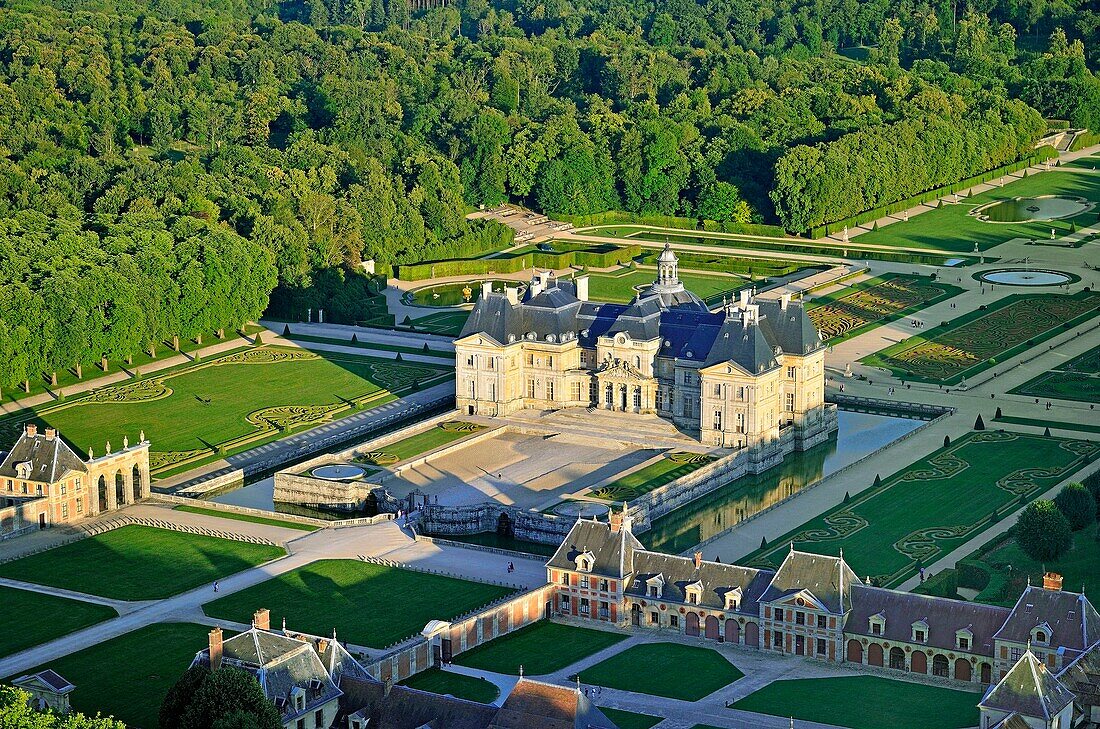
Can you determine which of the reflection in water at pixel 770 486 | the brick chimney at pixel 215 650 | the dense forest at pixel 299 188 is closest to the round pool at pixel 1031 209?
the dense forest at pixel 299 188

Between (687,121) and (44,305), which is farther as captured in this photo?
(687,121)

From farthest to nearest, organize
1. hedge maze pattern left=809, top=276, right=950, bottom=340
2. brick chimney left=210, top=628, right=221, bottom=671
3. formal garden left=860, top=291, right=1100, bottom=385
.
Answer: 1. hedge maze pattern left=809, top=276, right=950, bottom=340
2. formal garden left=860, top=291, right=1100, bottom=385
3. brick chimney left=210, top=628, right=221, bottom=671

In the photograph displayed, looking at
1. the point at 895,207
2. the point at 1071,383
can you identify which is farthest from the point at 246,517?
the point at 895,207

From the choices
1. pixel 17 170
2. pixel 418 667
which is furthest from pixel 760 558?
pixel 17 170

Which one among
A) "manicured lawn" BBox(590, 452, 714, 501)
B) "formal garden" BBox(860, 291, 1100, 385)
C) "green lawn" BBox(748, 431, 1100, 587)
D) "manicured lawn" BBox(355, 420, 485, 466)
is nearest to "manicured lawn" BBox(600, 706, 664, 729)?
"green lawn" BBox(748, 431, 1100, 587)

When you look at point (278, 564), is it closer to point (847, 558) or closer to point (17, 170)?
point (847, 558)

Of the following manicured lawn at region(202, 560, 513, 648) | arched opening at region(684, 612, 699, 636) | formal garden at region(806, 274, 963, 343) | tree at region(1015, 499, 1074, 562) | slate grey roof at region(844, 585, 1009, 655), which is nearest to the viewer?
slate grey roof at region(844, 585, 1009, 655)

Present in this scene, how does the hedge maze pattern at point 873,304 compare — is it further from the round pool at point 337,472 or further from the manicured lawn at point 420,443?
the round pool at point 337,472

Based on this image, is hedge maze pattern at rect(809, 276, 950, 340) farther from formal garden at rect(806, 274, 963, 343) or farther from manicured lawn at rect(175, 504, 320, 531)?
manicured lawn at rect(175, 504, 320, 531)
